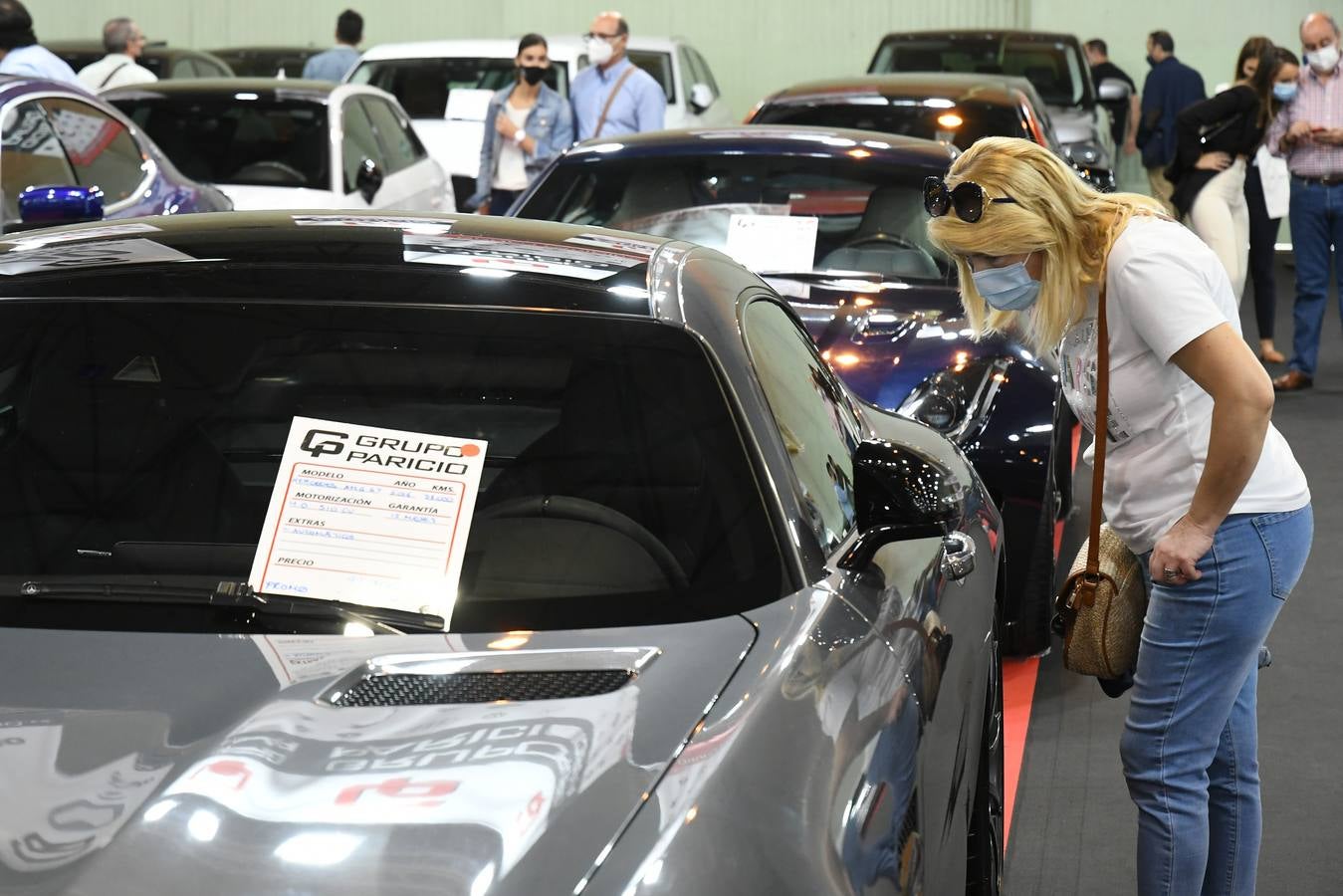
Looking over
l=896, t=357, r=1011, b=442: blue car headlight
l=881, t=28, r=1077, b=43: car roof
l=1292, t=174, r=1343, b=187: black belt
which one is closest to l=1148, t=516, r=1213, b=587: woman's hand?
l=896, t=357, r=1011, b=442: blue car headlight

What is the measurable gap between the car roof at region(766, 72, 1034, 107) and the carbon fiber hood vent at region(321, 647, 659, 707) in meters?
7.01

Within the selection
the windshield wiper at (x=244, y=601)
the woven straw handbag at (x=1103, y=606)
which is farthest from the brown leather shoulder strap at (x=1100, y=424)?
the windshield wiper at (x=244, y=601)

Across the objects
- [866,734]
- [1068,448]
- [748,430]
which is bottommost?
[1068,448]

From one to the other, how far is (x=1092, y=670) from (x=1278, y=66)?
7169 millimetres

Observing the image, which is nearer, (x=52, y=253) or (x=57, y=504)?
(x=57, y=504)

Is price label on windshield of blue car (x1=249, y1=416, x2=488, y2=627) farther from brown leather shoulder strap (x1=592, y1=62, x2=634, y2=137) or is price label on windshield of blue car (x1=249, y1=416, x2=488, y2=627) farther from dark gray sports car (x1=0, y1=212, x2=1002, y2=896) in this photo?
brown leather shoulder strap (x1=592, y1=62, x2=634, y2=137)

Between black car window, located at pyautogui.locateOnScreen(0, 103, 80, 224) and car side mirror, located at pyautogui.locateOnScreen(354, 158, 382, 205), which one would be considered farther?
car side mirror, located at pyautogui.locateOnScreen(354, 158, 382, 205)

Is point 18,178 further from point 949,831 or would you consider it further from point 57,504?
point 949,831

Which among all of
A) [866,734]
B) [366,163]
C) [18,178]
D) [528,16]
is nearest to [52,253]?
[866,734]

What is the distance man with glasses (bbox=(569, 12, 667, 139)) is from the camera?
404 inches

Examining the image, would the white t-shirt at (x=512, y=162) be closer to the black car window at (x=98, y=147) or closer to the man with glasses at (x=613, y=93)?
the man with glasses at (x=613, y=93)

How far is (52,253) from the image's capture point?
2840mm

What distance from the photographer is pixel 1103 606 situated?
3.11m

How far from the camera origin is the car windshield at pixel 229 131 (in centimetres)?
993
